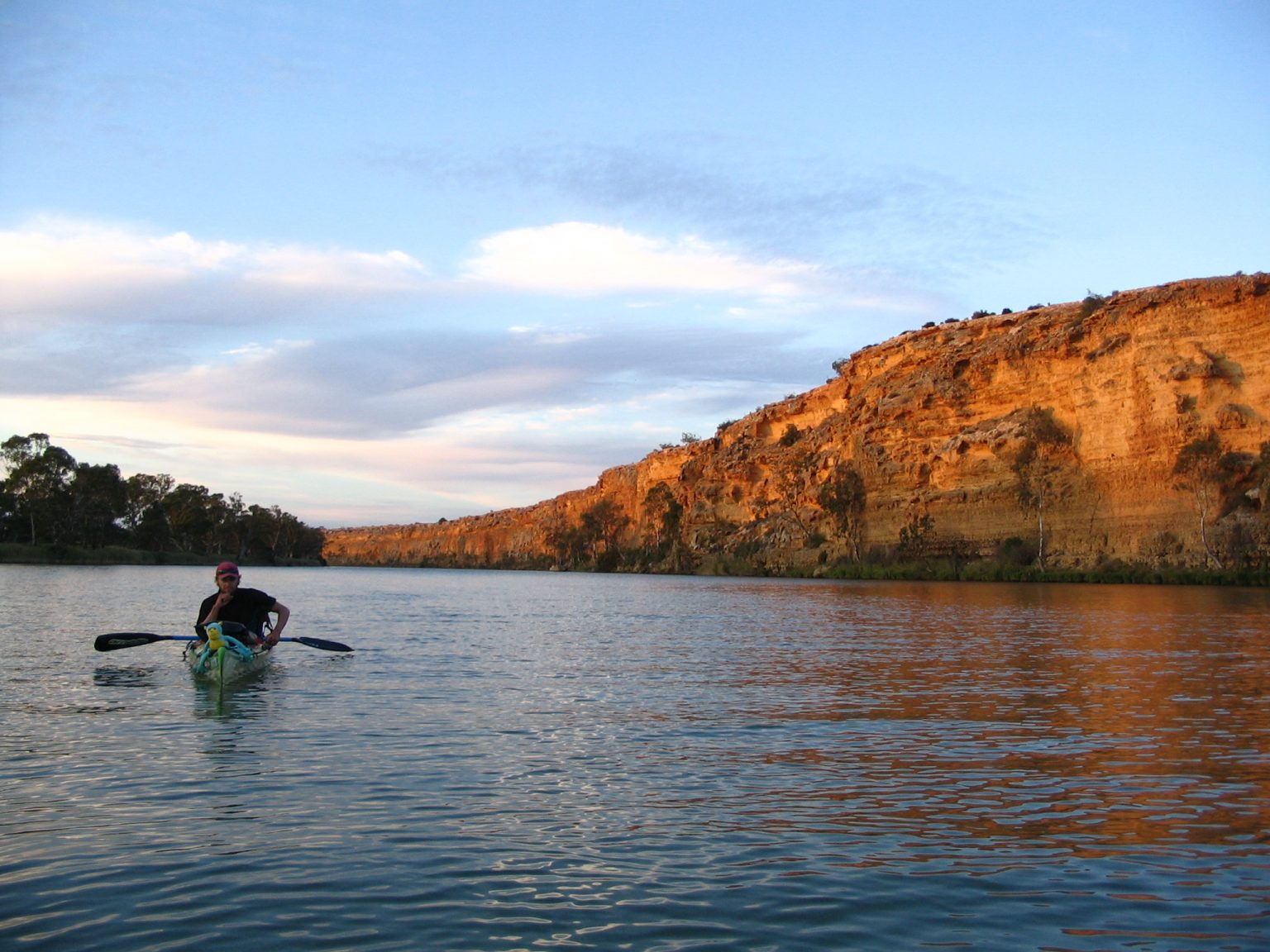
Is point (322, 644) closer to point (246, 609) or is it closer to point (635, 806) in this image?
point (246, 609)

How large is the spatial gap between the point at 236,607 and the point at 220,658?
118 inches

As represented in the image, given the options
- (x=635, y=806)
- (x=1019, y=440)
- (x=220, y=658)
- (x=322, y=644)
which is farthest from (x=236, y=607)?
(x=1019, y=440)

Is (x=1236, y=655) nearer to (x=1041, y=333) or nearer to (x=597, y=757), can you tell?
(x=597, y=757)

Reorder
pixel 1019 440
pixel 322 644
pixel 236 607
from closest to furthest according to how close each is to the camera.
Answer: pixel 236 607 → pixel 322 644 → pixel 1019 440

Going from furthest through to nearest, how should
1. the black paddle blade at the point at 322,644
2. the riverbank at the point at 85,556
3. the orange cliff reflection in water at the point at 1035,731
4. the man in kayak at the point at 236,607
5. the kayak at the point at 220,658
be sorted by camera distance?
the riverbank at the point at 85,556, the black paddle blade at the point at 322,644, the man in kayak at the point at 236,607, the kayak at the point at 220,658, the orange cliff reflection in water at the point at 1035,731

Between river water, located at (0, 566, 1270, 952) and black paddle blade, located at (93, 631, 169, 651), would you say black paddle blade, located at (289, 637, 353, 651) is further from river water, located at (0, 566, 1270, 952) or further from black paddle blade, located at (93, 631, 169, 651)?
black paddle blade, located at (93, 631, 169, 651)

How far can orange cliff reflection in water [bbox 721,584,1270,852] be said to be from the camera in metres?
8.31

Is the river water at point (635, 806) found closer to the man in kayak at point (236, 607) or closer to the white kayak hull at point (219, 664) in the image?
the white kayak hull at point (219, 664)

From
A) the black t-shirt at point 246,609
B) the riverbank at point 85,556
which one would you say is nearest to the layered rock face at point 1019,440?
the black t-shirt at point 246,609

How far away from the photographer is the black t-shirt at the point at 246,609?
1802 cm

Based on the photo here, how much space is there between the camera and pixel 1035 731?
12.2 meters

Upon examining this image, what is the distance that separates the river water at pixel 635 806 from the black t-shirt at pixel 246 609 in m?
1.01

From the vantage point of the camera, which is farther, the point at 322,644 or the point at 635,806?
the point at 322,644

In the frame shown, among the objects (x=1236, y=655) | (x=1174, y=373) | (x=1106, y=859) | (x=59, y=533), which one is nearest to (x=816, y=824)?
(x=1106, y=859)
